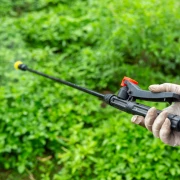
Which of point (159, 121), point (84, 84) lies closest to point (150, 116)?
point (159, 121)

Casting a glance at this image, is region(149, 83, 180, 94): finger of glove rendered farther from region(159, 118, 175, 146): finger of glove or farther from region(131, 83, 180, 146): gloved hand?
region(159, 118, 175, 146): finger of glove

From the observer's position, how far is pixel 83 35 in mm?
4707

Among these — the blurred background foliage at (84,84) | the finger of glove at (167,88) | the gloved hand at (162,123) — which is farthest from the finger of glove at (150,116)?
the blurred background foliage at (84,84)

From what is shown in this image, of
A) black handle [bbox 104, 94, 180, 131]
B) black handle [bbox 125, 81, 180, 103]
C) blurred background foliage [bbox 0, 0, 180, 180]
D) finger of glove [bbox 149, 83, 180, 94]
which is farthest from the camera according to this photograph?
blurred background foliage [bbox 0, 0, 180, 180]

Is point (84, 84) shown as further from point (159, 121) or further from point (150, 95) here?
point (159, 121)

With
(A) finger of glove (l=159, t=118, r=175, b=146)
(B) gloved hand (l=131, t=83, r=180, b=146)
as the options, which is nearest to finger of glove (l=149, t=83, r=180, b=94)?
(B) gloved hand (l=131, t=83, r=180, b=146)

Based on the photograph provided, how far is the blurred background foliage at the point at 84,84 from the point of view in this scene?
3209 millimetres

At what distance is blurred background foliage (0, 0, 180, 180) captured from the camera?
10.5ft

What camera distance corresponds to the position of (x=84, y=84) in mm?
4113

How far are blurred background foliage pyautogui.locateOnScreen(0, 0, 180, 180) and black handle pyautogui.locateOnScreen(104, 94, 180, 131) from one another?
51.3 inches

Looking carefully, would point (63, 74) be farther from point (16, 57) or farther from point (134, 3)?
point (134, 3)

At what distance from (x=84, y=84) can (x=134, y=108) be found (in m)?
2.32

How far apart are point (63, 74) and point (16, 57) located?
61cm

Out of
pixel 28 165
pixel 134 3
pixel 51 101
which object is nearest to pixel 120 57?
pixel 134 3
